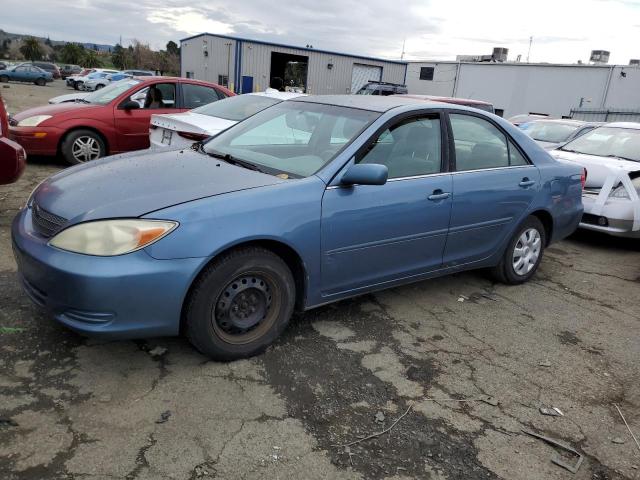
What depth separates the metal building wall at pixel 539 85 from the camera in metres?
26.1

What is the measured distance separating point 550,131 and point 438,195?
27.0ft

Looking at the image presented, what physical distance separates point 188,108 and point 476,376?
688 centimetres

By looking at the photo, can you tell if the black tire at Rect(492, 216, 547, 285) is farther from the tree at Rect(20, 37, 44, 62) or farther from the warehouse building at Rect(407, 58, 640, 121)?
the tree at Rect(20, 37, 44, 62)

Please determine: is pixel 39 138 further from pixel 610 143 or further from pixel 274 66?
pixel 274 66

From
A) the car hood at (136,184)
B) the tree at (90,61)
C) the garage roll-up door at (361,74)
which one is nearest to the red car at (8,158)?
the car hood at (136,184)

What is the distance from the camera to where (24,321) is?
3348 millimetres

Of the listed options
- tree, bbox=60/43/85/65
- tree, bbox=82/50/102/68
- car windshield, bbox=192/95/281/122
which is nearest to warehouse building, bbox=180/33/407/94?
car windshield, bbox=192/95/281/122

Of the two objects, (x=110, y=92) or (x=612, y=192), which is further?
(x=110, y=92)

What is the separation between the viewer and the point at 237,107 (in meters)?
7.63

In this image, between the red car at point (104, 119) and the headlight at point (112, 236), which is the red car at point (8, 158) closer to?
the headlight at point (112, 236)

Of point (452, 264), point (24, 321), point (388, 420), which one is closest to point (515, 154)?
point (452, 264)

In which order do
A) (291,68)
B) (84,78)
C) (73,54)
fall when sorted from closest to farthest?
(291,68) → (84,78) → (73,54)

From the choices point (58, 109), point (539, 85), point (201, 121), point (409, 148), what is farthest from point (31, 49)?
point (409, 148)

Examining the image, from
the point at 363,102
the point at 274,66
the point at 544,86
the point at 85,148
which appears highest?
the point at 544,86
